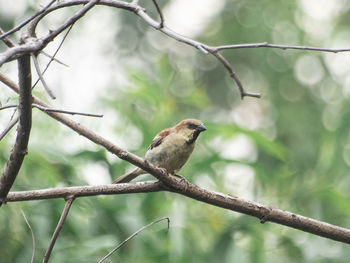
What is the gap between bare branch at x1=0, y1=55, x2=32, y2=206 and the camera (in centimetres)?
214

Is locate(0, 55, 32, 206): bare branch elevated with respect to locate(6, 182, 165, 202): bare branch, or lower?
elevated

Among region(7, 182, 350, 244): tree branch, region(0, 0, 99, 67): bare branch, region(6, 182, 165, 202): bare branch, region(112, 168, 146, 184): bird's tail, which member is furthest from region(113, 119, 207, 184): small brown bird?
region(0, 0, 99, 67): bare branch

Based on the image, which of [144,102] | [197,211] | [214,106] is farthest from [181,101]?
[214,106]

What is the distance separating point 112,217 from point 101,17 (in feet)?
21.0

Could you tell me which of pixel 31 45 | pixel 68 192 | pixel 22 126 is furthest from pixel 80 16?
pixel 68 192

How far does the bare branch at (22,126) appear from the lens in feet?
7.02

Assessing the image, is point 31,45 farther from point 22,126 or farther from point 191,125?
point 191,125

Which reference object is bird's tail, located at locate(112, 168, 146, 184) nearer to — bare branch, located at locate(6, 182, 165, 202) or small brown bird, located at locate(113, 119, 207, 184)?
small brown bird, located at locate(113, 119, 207, 184)

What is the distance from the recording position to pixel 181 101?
6.53 m

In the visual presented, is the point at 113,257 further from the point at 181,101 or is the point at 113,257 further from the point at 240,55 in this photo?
the point at 240,55

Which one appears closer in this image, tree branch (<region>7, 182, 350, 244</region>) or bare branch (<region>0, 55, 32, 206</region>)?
bare branch (<region>0, 55, 32, 206</region>)

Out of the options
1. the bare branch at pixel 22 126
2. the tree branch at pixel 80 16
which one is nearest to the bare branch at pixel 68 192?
the bare branch at pixel 22 126

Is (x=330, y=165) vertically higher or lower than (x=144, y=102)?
lower

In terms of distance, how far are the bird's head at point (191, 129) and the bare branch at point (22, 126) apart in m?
2.56
